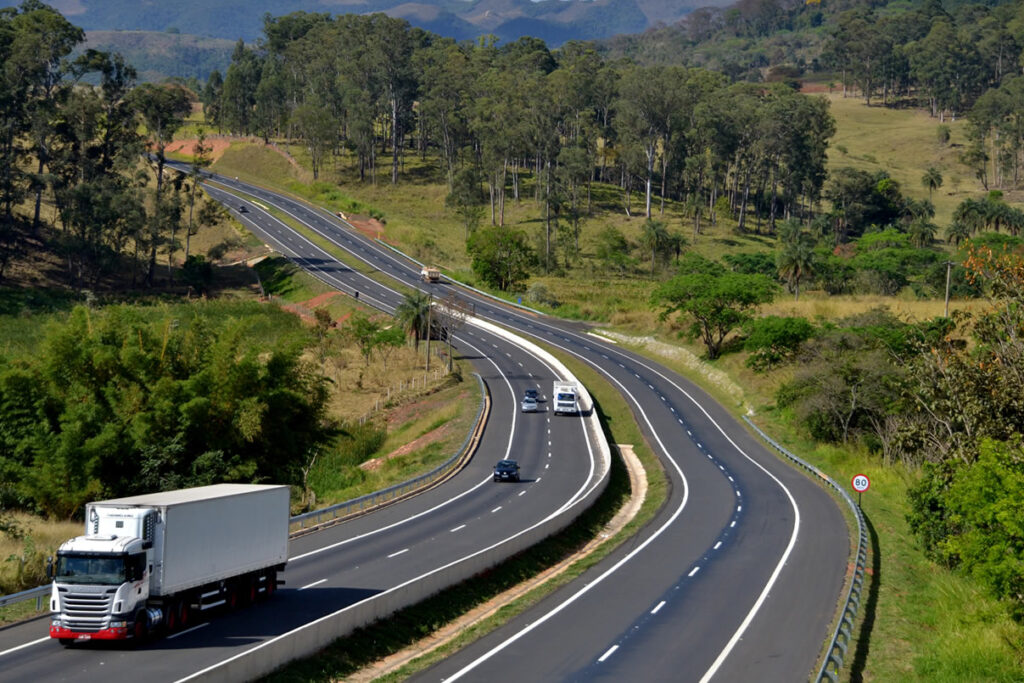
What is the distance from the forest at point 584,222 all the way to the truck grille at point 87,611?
18.1 m

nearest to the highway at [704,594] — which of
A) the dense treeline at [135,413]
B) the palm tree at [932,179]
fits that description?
the dense treeline at [135,413]

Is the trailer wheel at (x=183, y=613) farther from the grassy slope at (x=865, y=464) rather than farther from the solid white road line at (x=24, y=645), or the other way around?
the grassy slope at (x=865, y=464)

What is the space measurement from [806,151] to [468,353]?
89.6 m

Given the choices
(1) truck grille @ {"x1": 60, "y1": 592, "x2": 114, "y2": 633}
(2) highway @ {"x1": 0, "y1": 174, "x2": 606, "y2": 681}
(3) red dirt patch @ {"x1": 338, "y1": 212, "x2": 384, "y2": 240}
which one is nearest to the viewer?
(2) highway @ {"x1": 0, "y1": 174, "x2": 606, "y2": 681}

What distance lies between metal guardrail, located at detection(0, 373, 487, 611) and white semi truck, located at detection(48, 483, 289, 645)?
2807 mm

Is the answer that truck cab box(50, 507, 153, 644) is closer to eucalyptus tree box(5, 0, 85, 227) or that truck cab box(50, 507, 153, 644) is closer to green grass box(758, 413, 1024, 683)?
green grass box(758, 413, 1024, 683)

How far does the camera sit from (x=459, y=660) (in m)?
25.6

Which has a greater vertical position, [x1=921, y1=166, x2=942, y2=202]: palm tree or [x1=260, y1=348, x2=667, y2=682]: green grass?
[x1=921, y1=166, x2=942, y2=202]: palm tree

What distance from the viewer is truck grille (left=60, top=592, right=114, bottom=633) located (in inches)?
873

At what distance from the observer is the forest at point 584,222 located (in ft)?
133

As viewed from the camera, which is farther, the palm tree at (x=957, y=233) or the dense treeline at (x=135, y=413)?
the palm tree at (x=957, y=233)

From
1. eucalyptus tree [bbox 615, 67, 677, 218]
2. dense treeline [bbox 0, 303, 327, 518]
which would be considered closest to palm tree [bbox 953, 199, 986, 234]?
eucalyptus tree [bbox 615, 67, 677, 218]

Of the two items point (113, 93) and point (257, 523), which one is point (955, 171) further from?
point (257, 523)

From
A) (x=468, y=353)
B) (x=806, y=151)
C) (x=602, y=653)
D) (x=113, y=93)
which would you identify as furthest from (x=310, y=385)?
(x=806, y=151)
